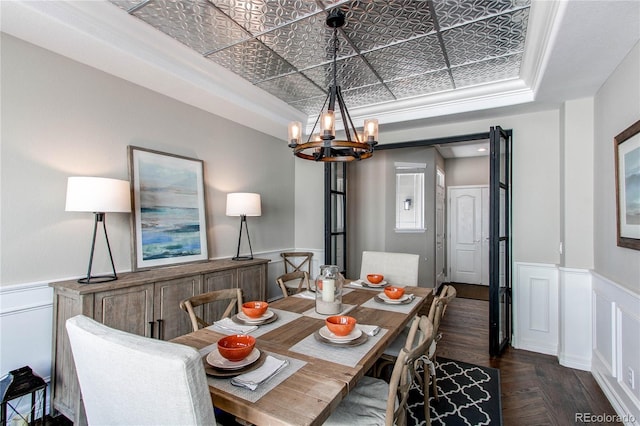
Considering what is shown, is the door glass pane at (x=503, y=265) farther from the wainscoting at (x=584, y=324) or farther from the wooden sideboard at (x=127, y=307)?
the wooden sideboard at (x=127, y=307)

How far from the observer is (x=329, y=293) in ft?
6.18

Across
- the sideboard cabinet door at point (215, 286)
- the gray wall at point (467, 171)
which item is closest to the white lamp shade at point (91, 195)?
the sideboard cabinet door at point (215, 286)

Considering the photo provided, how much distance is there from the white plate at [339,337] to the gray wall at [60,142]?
1.98 meters

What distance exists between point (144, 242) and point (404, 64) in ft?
9.08

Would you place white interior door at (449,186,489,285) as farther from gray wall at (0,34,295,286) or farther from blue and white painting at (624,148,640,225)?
gray wall at (0,34,295,286)

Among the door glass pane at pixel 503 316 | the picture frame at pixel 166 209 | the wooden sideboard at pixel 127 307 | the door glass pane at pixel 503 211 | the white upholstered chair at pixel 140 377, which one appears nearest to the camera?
the white upholstered chair at pixel 140 377

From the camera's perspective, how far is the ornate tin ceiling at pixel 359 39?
208cm

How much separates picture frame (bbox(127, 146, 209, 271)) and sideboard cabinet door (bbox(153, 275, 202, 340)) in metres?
0.43

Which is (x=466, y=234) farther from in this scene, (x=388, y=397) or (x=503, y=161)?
(x=388, y=397)

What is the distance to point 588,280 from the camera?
2852 millimetres

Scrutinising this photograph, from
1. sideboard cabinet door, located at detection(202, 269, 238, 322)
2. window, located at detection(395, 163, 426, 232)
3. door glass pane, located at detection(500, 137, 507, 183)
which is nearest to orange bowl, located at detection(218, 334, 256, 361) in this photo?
sideboard cabinet door, located at detection(202, 269, 238, 322)

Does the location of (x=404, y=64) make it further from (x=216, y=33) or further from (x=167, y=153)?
(x=167, y=153)

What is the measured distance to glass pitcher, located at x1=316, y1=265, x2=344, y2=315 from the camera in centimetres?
188

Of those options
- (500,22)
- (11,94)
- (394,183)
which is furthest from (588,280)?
(11,94)
